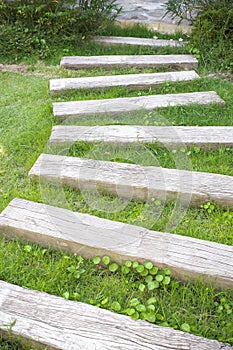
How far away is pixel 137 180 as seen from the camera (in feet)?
9.71

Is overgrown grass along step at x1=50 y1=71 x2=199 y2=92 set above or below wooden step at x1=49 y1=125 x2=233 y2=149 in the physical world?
above

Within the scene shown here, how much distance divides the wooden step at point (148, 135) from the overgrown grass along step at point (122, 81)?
2.75 ft

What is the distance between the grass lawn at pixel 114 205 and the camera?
7.50ft

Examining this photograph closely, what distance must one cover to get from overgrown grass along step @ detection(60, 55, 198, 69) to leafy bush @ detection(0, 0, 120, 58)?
0.40 m

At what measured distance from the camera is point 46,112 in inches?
156

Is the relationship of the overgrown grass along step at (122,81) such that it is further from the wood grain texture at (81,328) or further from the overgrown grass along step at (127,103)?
the wood grain texture at (81,328)

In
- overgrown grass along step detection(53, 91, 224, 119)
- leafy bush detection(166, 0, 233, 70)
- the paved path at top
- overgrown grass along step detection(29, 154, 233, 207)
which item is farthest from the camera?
the paved path at top

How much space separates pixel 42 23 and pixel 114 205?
115 inches

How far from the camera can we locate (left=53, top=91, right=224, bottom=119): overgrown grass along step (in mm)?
3775

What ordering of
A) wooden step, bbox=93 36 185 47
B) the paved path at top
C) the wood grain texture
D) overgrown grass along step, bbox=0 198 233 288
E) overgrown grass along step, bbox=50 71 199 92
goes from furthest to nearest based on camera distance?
the paved path at top < wooden step, bbox=93 36 185 47 < overgrown grass along step, bbox=50 71 199 92 < overgrown grass along step, bbox=0 198 233 288 < the wood grain texture

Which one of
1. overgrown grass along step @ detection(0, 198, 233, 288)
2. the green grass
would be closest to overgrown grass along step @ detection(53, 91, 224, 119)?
overgrown grass along step @ detection(0, 198, 233, 288)

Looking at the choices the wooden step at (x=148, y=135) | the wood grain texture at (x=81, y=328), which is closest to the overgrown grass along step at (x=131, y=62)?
the wooden step at (x=148, y=135)

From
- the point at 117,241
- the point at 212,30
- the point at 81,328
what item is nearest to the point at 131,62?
the point at 212,30

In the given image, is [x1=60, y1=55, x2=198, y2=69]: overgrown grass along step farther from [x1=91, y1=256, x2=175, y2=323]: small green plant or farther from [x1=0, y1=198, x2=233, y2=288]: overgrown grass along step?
[x1=91, y1=256, x2=175, y2=323]: small green plant
